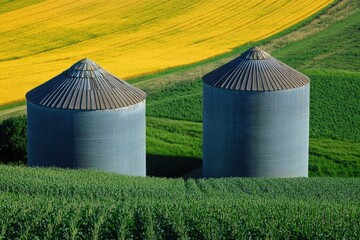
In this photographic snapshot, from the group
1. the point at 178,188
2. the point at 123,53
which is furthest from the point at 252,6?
the point at 178,188

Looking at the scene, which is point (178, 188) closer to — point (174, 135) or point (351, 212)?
point (351, 212)

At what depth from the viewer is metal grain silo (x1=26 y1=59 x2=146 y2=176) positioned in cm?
3978

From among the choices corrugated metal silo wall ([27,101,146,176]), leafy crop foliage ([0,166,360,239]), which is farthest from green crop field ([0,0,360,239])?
corrugated metal silo wall ([27,101,146,176])

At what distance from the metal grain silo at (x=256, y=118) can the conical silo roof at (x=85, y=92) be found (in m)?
3.90

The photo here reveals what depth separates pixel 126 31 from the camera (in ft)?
252

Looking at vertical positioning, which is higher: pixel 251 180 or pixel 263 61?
pixel 263 61

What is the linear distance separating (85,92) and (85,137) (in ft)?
6.83

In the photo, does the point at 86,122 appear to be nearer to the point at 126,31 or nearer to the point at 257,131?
the point at 257,131

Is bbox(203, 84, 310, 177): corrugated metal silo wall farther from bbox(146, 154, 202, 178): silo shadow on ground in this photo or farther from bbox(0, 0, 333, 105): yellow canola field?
bbox(0, 0, 333, 105): yellow canola field

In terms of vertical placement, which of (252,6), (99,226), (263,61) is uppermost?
(252,6)

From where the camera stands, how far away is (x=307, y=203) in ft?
108

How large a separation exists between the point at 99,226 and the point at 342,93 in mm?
29237

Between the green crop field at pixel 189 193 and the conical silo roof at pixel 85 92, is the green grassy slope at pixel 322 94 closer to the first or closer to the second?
the green crop field at pixel 189 193

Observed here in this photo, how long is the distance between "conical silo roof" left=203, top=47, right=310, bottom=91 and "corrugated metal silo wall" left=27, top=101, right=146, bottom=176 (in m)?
4.22
